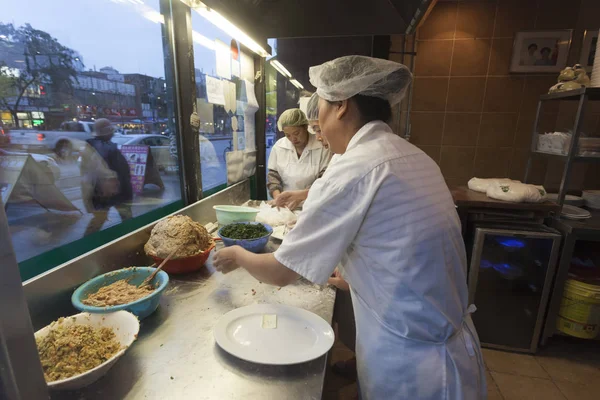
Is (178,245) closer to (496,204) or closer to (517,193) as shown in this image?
(496,204)

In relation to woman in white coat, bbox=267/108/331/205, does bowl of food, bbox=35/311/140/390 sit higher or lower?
lower

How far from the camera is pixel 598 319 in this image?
2223mm

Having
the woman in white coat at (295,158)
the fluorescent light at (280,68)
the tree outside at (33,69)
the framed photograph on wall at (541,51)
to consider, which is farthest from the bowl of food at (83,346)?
the framed photograph on wall at (541,51)

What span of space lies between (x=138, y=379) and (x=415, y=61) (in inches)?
139

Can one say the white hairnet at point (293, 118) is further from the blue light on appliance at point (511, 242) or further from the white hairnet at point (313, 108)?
the blue light on appliance at point (511, 242)

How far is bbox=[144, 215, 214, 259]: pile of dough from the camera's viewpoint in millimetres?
1327

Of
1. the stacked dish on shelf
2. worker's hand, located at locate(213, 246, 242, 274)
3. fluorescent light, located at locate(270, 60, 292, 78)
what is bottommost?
the stacked dish on shelf

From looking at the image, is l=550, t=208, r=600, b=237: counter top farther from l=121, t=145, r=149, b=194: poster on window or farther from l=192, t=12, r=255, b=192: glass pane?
l=121, t=145, r=149, b=194: poster on window

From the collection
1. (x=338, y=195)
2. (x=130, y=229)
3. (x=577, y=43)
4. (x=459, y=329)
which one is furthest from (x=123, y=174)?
(x=577, y=43)

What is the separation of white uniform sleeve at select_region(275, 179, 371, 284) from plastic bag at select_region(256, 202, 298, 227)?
1.01 metres

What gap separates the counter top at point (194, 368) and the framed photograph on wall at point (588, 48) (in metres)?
3.58

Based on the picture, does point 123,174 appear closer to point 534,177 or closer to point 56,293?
point 56,293

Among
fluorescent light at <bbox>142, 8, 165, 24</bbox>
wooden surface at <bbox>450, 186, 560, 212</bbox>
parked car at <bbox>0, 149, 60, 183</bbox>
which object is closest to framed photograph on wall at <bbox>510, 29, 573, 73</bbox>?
wooden surface at <bbox>450, 186, 560, 212</bbox>

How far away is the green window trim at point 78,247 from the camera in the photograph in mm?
1048
